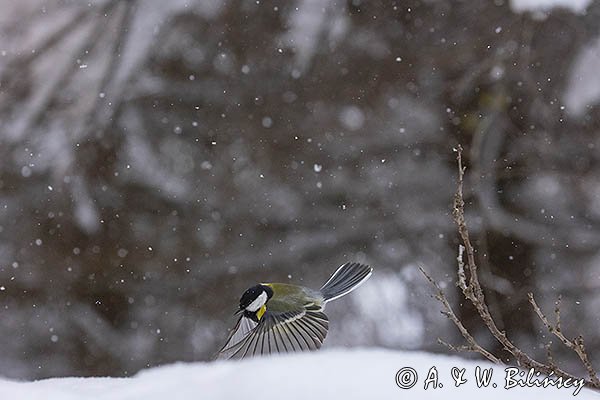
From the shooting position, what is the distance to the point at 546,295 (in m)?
4.00

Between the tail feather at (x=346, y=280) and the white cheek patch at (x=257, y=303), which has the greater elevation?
the tail feather at (x=346, y=280)

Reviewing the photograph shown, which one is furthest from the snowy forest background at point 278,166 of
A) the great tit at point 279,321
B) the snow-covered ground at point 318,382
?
the snow-covered ground at point 318,382

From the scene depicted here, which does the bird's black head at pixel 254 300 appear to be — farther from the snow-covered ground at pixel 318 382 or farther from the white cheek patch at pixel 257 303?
the snow-covered ground at pixel 318 382

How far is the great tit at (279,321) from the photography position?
1.78 metres

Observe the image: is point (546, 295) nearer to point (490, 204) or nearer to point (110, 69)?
point (490, 204)

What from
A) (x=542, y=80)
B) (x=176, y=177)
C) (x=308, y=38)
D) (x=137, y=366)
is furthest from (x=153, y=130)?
(x=542, y=80)

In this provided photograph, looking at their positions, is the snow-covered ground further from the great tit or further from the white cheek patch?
the white cheek patch

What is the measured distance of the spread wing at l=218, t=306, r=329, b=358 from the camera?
1.77 meters

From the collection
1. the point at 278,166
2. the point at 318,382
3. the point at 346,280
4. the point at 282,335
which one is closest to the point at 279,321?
the point at 282,335

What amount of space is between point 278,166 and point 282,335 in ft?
8.04

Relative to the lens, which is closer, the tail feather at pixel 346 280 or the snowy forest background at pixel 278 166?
the tail feather at pixel 346 280

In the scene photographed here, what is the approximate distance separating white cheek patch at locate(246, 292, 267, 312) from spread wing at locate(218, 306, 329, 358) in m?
0.04

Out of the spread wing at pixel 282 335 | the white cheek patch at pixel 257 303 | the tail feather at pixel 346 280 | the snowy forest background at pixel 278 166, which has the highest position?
the snowy forest background at pixel 278 166

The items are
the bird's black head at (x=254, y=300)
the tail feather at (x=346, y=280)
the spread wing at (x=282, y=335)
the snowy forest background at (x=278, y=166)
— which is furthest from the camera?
the snowy forest background at (x=278, y=166)
